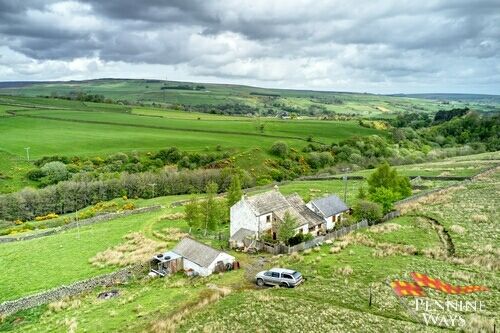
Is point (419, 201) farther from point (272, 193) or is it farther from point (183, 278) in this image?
point (183, 278)

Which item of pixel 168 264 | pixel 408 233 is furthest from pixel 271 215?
pixel 408 233

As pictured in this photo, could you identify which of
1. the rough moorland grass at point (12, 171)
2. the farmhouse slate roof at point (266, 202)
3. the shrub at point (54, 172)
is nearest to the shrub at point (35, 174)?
the shrub at point (54, 172)

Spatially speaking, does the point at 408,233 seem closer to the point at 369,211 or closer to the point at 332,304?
the point at 369,211

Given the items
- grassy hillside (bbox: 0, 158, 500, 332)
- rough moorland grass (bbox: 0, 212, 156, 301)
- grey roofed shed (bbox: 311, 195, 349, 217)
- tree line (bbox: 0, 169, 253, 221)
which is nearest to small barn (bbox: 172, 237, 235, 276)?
grassy hillside (bbox: 0, 158, 500, 332)

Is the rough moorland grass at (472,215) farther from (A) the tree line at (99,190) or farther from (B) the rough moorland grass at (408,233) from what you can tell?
(A) the tree line at (99,190)

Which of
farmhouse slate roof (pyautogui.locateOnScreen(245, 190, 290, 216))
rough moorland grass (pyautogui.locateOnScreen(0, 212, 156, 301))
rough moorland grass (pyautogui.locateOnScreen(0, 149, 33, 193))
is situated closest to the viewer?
rough moorland grass (pyautogui.locateOnScreen(0, 212, 156, 301))

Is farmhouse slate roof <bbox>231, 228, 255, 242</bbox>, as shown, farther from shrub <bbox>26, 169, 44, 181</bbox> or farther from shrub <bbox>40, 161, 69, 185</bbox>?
shrub <bbox>26, 169, 44, 181</bbox>
